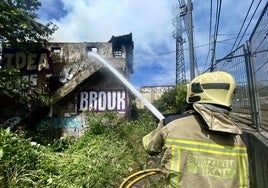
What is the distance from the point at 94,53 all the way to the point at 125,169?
307 inches

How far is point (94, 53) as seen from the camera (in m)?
14.5

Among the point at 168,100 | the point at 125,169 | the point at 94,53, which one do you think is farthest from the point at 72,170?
the point at 168,100

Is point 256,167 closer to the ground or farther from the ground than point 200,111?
closer to the ground

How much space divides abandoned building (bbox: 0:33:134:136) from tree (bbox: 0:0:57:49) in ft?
4.32

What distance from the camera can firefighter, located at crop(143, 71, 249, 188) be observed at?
209 cm

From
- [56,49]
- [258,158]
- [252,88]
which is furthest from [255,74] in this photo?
[56,49]

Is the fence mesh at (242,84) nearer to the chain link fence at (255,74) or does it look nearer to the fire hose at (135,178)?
the chain link fence at (255,74)

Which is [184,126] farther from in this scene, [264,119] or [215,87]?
[264,119]

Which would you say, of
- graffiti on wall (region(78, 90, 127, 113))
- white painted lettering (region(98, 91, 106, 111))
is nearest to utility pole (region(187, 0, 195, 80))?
graffiti on wall (region(78, 90, 127, 113))

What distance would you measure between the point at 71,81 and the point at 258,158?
33.8ft

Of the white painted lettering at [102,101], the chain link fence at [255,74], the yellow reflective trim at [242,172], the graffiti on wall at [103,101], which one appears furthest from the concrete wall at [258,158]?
the white painted lettering at [102,101]

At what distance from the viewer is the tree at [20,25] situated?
1019 centimetres

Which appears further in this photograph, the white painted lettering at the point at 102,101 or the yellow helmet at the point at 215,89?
the white painted lettering at the point at 102,101

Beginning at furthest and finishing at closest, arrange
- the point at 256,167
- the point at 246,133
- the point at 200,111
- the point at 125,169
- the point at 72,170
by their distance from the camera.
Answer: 1. the point at 125,169
2. the point at 72,170
3. the point at 246,133
4. the point at 256,167
5. the point at 200,111
